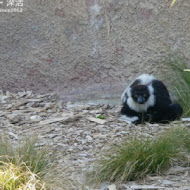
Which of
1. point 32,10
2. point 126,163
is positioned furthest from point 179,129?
point 32,10

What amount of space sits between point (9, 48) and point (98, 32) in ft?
4.77

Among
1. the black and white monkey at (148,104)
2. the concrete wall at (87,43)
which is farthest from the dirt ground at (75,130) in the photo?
the concrete wall at (87,43)

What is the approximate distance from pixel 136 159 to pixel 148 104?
2.55 m

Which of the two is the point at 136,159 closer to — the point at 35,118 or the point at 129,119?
the point at 129,119

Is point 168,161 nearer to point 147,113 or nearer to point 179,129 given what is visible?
point 179,129

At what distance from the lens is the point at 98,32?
7250mm

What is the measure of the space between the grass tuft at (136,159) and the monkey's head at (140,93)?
2.07 meters

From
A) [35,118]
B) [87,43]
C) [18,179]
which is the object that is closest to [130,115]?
[35,118]

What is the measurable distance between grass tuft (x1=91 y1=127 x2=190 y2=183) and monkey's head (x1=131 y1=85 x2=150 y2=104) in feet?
6.80

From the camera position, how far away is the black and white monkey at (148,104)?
6.46 meters

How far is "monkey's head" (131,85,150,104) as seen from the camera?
21.5 feet

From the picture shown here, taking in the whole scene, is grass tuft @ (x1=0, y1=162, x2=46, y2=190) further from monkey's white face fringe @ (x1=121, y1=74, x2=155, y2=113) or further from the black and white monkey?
monkey's white face fringe @ (x1=121, y1=74, x2=155, y2=113)

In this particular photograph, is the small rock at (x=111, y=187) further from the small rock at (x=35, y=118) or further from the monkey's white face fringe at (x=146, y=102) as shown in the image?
the monkey's white face fringe at (x=146, y=102)

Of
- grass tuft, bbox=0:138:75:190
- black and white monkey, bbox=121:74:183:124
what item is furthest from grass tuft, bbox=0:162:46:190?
black and white monkey, bbox=121:74:183:124
